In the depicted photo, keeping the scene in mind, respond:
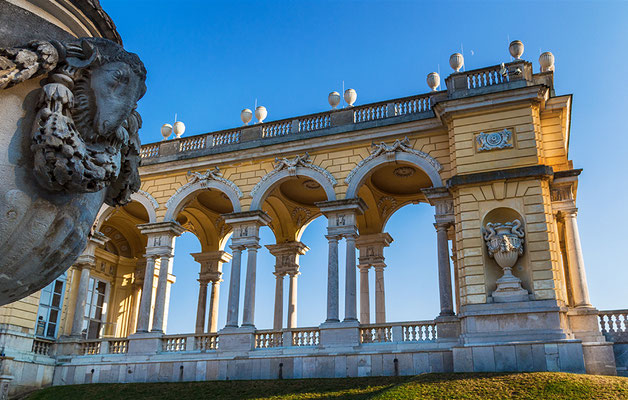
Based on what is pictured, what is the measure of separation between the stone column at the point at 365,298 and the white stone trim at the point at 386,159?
4.89 metres

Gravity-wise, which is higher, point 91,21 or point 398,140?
point 398,140

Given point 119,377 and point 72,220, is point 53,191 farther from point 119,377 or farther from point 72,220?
point 119,377

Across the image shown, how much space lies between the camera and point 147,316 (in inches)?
836

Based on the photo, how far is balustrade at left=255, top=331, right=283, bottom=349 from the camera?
19.1m

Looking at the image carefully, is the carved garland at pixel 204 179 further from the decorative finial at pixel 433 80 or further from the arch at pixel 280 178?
the decorative finial at pixel 433 80

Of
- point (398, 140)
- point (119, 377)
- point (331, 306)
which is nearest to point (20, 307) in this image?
point (119, 377)

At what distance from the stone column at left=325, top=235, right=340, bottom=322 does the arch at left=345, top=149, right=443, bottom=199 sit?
175 cm

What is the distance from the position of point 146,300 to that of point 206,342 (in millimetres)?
3000

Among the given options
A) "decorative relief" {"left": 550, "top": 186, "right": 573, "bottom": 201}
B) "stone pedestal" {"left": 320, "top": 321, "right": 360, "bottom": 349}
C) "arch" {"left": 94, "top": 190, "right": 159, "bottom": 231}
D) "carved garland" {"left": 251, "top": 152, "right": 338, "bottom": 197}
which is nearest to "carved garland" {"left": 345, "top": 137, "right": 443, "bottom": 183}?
"carved garland" {"left": 251, "top": 152, "right": 338, "bottom": 197}

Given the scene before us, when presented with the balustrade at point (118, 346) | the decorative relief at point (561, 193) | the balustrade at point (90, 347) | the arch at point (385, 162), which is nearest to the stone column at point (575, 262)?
the decorative relief at point (561, 193)

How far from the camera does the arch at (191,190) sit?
22000 mm

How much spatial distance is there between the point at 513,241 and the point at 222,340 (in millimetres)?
10037

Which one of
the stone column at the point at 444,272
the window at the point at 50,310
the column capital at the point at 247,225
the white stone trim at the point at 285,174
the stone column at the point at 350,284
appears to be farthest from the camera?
the window at the point at 50,310

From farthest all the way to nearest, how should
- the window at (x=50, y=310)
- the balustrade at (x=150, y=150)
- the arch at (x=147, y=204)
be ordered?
1. the balustrade at (x=150, y=150)
2. the arch at (x=147, y=204)
3. the window at (x=50, y=310)
